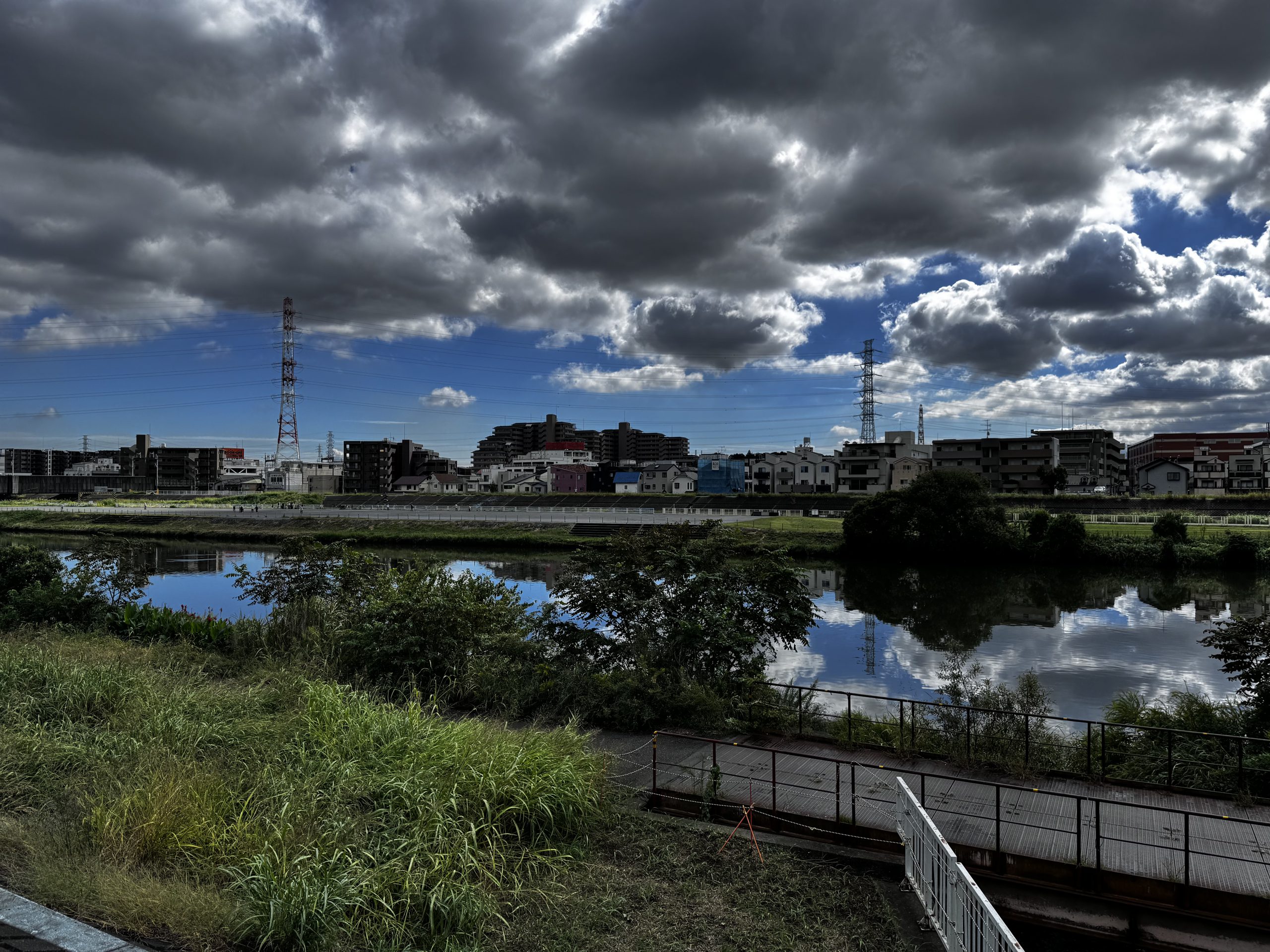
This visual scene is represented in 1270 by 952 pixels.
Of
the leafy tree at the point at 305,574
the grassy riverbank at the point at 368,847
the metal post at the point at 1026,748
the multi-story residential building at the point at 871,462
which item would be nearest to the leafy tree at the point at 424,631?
the leafy tree at the point at 305,574

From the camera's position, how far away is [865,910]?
604cm

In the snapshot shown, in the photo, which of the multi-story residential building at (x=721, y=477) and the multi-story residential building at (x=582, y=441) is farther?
the multi-story residential building at (x=582, y=441)

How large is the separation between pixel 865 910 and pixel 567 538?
4578 cm

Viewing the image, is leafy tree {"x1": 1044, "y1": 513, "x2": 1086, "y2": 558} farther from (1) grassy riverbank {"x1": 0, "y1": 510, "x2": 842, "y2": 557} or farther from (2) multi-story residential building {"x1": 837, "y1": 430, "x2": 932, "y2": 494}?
(2) multi-story residential building {"x1": 837, "y1": 430, "x2": 932, "y2": 494}

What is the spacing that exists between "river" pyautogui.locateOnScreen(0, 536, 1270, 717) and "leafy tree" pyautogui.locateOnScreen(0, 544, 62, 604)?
244 centimetres

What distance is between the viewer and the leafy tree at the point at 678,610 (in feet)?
40.3

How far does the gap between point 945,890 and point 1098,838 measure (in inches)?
54.1

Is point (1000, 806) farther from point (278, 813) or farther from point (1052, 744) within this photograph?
point (278, 813)

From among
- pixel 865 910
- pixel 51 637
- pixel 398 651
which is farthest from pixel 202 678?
pixel 865 910

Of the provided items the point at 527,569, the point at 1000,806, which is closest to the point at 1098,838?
the point at 1000,806

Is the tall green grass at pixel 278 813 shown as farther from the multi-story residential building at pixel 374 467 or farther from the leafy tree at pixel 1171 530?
the multi-story residential building at pixel 374 467

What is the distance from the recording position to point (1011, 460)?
92375 millimetres

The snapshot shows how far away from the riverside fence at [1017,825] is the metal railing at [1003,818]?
0.05ft

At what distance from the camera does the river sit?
57.7ft
